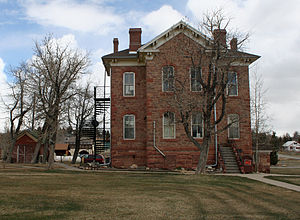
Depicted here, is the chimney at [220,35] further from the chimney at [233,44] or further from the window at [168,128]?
the window at [168,128]

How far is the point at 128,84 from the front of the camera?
82.6 feet

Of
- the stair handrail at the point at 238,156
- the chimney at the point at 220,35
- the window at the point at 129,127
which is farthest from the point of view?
the window at the point at 129,127

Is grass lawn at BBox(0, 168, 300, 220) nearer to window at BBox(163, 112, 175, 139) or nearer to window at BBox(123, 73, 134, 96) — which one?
window at BBox(163, 112, 175, 139)

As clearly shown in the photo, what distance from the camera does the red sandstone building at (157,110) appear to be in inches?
909

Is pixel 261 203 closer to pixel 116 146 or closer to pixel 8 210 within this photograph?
pixel 8 210

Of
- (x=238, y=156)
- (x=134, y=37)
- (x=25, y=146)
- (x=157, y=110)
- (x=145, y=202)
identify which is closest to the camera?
(x=145, y=202)

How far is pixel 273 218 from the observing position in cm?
783

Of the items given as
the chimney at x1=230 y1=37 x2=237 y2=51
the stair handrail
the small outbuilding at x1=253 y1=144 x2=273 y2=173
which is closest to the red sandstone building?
the stair handrail

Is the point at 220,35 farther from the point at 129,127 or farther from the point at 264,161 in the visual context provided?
the point at 129,127

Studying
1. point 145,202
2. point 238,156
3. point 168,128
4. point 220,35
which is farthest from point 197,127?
point 145,202

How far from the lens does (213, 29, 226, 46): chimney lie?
672 inches

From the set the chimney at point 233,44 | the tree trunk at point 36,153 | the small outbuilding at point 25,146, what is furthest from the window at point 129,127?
the small outbuilding at point 25,146

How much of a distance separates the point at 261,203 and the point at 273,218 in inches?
78.1

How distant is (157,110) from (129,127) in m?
2.82
